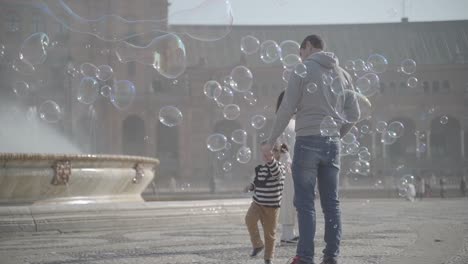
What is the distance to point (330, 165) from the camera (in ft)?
18.5

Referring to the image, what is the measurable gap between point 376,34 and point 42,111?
58418 mm

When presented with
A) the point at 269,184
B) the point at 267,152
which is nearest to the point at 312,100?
the point at 267,152

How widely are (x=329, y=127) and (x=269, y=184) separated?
1021 mm

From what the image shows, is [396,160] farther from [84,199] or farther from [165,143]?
[84,199]

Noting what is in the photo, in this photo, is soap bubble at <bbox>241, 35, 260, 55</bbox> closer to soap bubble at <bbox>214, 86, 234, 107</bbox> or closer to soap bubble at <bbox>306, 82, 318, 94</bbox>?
soap bubble at <bbox>214, 86, 234, 107</bbox>

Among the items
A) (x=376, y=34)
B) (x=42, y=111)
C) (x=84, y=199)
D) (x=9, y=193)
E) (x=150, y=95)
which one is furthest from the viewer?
(x=376, y=34)

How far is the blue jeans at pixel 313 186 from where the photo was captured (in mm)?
5516

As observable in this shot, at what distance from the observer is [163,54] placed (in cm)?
1239

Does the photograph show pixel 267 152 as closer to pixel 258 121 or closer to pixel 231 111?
pixel 258 121

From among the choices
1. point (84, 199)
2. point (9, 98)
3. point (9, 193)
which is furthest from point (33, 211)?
point (9, 98)

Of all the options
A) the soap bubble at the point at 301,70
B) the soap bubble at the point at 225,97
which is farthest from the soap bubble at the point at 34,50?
the soap bubble at the point at 301,70

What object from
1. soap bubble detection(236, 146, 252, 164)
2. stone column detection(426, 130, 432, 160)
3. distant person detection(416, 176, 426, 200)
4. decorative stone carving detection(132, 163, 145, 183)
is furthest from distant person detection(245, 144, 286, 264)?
stone column detection(426, 130, 432, 160)

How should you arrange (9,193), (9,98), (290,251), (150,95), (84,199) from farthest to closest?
(150,95)
(9,98)
(84,199)
(9,193)
(290,251)

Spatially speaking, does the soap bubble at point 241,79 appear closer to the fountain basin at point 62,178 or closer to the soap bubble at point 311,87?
the fountain basin at point 62,178
